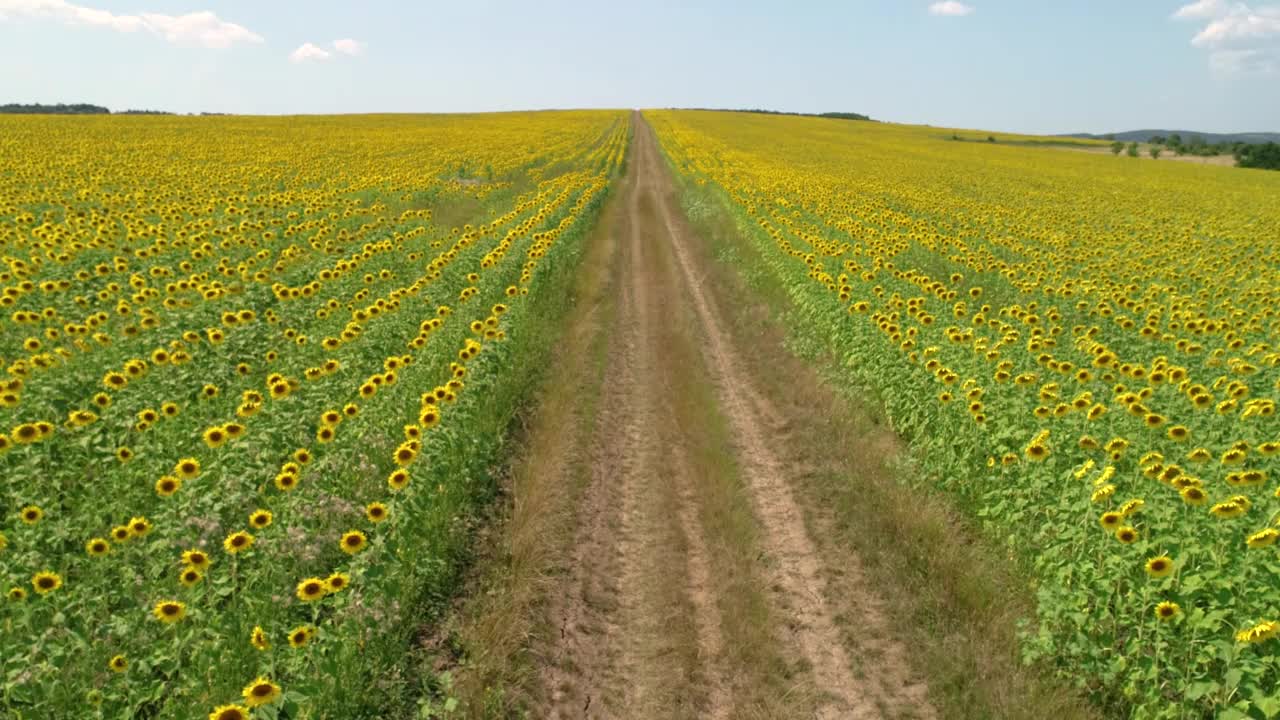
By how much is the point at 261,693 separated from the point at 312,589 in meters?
0.92

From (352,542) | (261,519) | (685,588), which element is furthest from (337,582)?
(685,588)

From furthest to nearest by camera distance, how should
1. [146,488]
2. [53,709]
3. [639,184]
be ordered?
[639,184], [146,488], [53,709]

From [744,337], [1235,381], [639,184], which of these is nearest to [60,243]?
[744,337]

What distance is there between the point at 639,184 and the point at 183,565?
31464 millimetres

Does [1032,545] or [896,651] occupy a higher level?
[1032,545]

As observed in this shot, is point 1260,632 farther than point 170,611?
No

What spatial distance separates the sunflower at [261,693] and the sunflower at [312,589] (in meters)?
0.77

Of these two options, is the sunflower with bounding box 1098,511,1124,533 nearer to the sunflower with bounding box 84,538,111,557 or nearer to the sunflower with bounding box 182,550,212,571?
the sunflower with bounding box 182,550,212,571

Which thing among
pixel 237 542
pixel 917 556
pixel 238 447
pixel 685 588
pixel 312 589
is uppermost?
pixel 238 447

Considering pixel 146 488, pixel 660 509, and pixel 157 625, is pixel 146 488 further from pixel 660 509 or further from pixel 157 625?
pixel 660 509

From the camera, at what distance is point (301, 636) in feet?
14.0

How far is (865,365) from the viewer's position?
32.9ft

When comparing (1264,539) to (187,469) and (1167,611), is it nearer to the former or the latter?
(1167,611)

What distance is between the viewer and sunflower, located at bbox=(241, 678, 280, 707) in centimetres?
369
